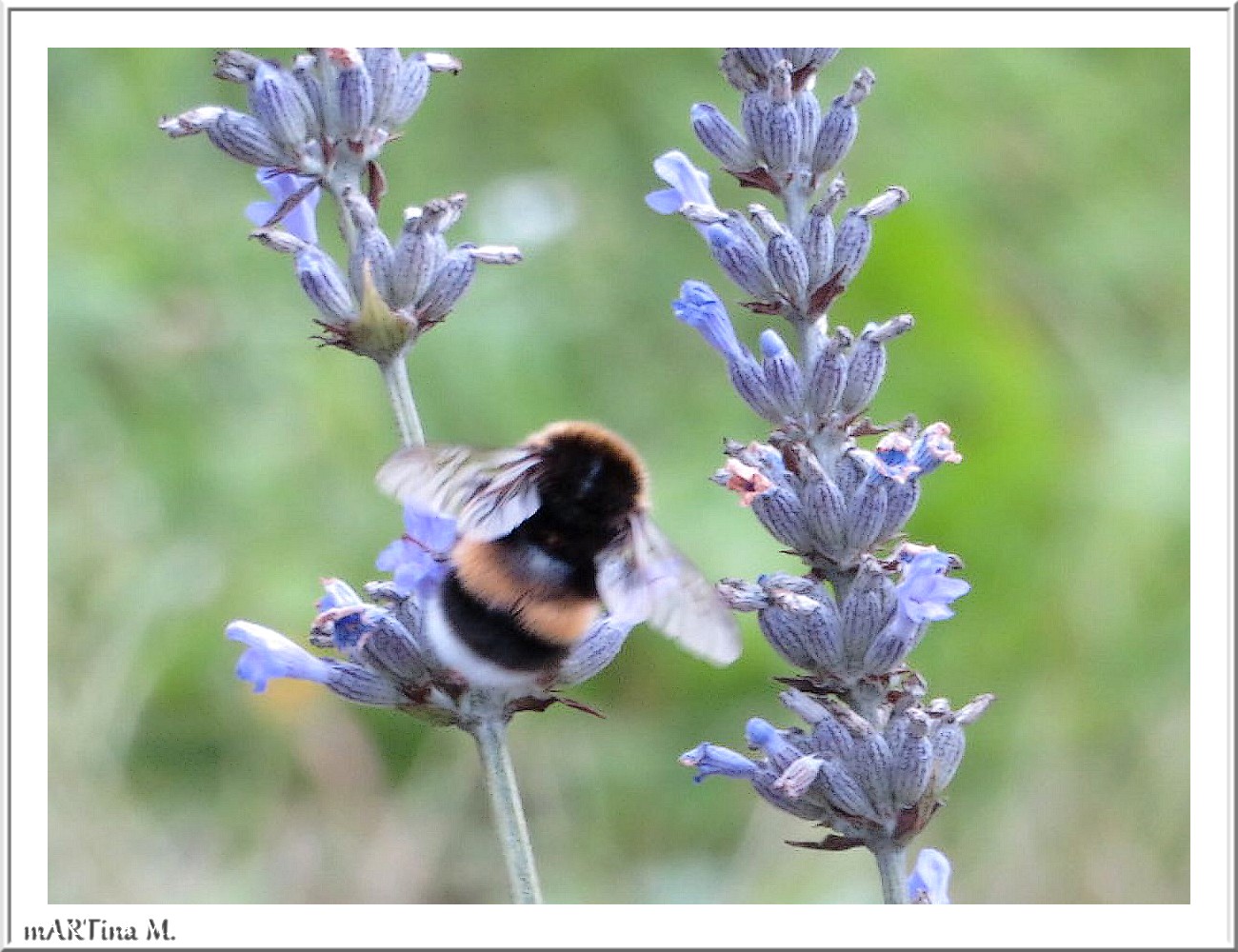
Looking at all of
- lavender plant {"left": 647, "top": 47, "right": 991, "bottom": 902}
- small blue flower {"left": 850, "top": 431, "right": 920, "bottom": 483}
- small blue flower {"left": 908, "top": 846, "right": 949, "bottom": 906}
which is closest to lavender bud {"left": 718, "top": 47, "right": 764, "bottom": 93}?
lavender plant {"left": 647, "top": 47, "right": 991, "bottom": 902}

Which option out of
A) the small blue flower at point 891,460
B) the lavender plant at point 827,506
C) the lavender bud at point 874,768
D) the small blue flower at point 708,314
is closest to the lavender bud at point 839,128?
the lavender plant at point 827,506

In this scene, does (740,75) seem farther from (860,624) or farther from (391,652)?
(391,652)

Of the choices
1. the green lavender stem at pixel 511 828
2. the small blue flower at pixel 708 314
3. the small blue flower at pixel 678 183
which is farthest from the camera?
the small blue flower at pixel 678 183

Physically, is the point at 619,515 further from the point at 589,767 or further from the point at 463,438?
the point at 463,438

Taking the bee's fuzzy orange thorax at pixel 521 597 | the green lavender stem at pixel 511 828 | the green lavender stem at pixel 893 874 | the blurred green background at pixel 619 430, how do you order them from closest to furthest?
the green lavender stem at pixel 511 828
the green lavender stem at pixel 893 874
the bee's fuzzy orange thorax at pixel 521 597
the blurred green background at pixel 619 430

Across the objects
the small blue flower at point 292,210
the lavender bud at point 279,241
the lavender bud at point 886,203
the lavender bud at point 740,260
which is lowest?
the lavender bud at point 740,260

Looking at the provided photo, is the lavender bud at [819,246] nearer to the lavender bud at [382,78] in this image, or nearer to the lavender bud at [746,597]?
the lavender bud at [746,597]

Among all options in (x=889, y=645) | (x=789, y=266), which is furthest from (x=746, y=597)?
(x=789, y=266)

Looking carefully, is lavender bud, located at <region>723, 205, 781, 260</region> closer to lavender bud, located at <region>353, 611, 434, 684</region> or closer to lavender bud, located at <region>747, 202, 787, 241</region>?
lavender bud, located at <region>747, 202, 787, 241</region>

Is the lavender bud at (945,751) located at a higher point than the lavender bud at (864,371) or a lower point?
lower
